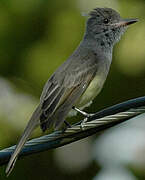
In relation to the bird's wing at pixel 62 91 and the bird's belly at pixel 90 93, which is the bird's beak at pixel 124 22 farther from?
the bird's belly at pixel 90 93

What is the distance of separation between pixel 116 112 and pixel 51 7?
11.4ft

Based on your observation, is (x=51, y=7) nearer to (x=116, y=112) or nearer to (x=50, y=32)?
(x=50, y=32)

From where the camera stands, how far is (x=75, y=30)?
8172 millimetres

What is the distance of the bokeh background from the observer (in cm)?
748

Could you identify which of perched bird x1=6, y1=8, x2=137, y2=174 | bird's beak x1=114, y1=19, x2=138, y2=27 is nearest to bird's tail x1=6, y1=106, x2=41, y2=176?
perched bird x1=6, y1=8, x2=137, y2=174

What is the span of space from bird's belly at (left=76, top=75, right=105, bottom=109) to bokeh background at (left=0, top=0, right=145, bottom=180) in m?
0.59

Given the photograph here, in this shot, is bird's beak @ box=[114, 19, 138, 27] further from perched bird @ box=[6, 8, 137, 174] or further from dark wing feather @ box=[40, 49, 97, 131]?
dark wing feather @ box=[40, 49, 97, 131]

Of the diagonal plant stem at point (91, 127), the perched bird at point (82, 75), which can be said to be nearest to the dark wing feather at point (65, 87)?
the perched bird at point (82, 75)

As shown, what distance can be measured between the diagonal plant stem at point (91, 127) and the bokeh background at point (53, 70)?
86.4 inches

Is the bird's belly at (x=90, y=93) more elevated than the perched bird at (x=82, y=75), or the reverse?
the perched bird at (x=82, y=75)

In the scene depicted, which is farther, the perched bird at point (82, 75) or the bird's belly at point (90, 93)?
the bird's belly at point (90, 93)

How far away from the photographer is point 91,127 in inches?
197

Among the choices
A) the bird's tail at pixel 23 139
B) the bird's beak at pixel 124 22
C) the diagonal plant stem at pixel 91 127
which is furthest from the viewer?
the bird's beak at pixel 124 22

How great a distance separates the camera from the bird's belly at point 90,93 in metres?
6.75
